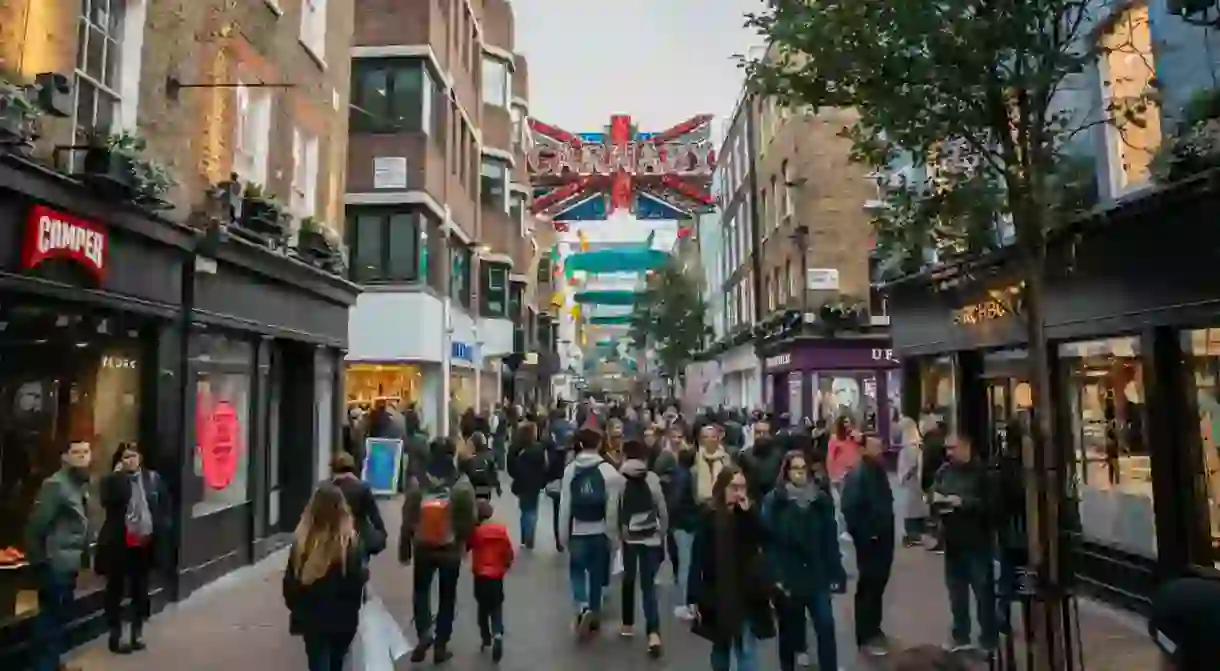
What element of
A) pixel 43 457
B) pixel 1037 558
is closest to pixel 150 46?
pixel 43 457

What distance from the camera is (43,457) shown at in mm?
8508

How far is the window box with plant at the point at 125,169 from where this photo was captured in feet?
28.1

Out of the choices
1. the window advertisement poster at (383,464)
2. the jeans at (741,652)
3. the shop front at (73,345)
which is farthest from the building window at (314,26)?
the jeans at (741,652)

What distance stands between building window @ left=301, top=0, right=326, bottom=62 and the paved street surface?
336 inches

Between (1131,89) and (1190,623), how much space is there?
30.7 ft

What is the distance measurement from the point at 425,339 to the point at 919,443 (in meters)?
12.7

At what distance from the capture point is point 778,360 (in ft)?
98.9

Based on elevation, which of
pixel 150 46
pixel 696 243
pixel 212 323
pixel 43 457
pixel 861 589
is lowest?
pixel 861 589

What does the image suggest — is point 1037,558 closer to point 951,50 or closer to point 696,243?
point 951,50

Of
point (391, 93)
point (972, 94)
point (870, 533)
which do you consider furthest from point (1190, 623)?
point (391, 93)

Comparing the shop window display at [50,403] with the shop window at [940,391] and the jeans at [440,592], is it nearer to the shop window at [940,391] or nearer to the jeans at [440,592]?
the jeans at [440,592]

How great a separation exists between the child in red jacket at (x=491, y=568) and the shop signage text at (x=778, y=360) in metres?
21.0

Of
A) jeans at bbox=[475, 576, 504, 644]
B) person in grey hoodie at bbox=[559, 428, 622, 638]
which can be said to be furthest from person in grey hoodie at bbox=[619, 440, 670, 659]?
jeans at bbox=[475, 576, 504, 644]

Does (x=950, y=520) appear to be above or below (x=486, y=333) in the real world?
below
